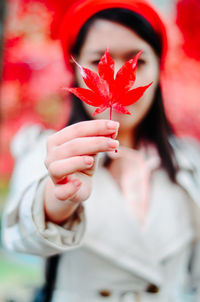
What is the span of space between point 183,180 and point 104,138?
0.48 m

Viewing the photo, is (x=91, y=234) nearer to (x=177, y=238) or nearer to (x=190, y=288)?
(x=177, y=238)

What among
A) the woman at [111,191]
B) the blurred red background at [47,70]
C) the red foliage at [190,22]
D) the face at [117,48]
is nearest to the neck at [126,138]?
the woman at [111,191]

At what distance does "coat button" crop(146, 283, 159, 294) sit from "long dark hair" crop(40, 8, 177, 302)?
0.23m

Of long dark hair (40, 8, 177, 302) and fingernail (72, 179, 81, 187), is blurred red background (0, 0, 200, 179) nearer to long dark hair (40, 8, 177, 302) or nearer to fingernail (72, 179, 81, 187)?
long dark hair (40, 8, 177, 302)

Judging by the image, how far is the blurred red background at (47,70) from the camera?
4.09 ft

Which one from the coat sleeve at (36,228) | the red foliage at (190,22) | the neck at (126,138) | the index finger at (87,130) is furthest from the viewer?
the red foliage at (190,22)

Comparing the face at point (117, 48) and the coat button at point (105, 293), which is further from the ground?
the face at point (117, 48)

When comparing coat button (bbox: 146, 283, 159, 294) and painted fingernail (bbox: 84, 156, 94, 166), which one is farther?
coat button (bbox: 146, 283, 159, 294)

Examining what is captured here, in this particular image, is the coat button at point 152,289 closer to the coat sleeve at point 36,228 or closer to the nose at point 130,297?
the nose at point 130,297

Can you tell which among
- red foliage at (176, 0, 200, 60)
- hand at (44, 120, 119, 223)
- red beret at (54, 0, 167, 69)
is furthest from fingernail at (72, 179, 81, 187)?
red foliage at (176, 0, 200, 60)

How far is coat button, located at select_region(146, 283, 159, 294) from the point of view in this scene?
722mm

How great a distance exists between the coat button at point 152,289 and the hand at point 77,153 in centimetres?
40

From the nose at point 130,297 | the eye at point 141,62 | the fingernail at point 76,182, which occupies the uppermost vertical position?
the eye at point 141,62

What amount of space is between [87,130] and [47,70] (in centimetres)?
137
